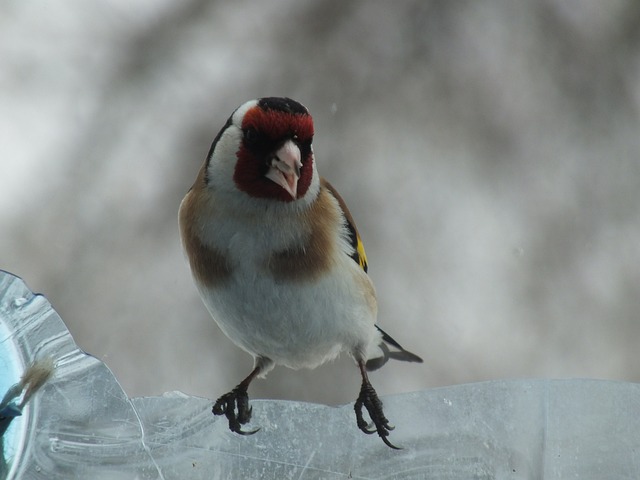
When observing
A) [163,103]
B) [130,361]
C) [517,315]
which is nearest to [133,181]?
[163,103]

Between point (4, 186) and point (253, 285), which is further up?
point (253, 285)

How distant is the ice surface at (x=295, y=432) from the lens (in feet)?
5.69

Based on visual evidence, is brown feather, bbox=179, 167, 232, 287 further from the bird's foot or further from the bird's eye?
the bird's foot

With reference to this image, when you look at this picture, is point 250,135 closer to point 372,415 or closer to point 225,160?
point 225,160

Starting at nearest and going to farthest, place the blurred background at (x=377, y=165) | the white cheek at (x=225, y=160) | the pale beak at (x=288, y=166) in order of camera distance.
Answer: the pale beak at (x=288, y=166) → the white cheek at (x=225, y=160) → the blurred background at (x=377, y=165)

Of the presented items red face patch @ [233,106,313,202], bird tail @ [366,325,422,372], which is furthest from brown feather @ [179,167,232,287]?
bird tail @ [366,325,422,372]

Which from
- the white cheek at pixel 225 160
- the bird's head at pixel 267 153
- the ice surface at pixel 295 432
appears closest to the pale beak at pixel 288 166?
the bird's head at pixel 267 153

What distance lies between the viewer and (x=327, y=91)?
3656mm

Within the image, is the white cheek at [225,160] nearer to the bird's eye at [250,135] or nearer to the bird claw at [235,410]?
the bird's eye at [250,135]

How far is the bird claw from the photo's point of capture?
6.74ft

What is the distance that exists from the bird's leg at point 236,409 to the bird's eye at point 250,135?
0.55 m

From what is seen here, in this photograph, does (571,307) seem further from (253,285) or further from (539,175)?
(253,285)

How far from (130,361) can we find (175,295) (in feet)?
0.87

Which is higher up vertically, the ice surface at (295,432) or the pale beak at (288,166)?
the pale beak at (288,166)
